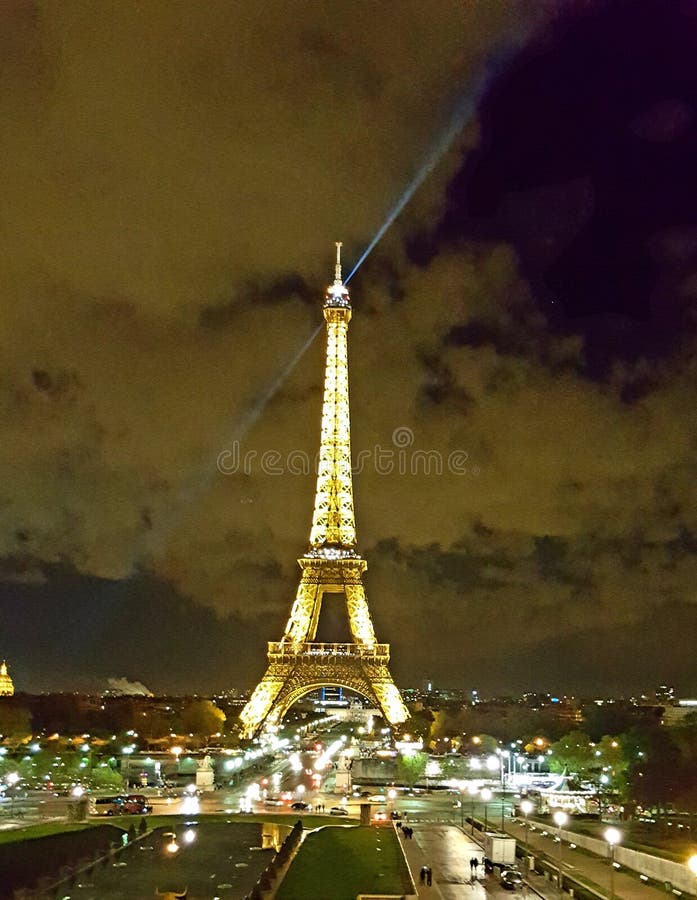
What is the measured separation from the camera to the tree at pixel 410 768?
220 feet

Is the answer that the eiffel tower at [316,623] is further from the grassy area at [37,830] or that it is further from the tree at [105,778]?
the grassy area at [37,830]

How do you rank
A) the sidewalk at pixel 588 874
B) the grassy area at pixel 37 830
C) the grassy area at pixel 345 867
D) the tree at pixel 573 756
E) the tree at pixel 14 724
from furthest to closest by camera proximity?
A: the tree at pixel 14 724, the tree at pixel 573 756, the grassy area at pixel 37 830, the sidewalk at pixel 588 874, the grassy area at pixel 345 867

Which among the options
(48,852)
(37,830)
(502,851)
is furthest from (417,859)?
(37,830)

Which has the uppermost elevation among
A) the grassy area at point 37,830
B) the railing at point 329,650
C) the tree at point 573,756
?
the railing at point 329,650

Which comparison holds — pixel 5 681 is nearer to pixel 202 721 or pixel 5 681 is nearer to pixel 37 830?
pixel 202 721

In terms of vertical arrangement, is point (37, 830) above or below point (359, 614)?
below

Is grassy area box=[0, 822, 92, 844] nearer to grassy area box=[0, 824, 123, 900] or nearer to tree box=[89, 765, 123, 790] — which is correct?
grassy area box=[0, 824, 123, 900]

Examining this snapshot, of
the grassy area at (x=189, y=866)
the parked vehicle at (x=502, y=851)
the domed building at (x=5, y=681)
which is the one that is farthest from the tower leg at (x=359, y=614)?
the domed building at (x=5, y=681)

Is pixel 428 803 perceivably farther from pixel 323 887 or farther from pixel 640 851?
pixel 323 887

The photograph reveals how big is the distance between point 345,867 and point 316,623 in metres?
53.0

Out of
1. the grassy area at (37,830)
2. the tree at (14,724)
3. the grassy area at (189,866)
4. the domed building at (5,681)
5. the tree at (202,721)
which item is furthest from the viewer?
the domed building at (5,681)

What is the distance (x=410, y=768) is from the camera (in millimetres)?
66875

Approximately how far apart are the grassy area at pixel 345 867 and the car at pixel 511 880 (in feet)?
10.1

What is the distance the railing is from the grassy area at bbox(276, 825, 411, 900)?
128 feet
